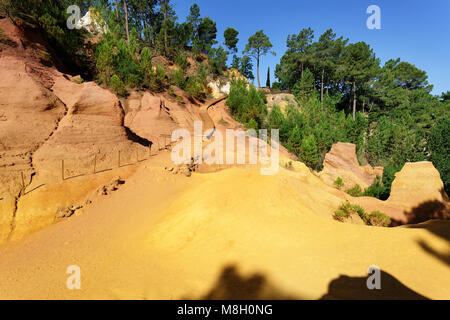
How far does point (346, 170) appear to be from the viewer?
2206 centimetres

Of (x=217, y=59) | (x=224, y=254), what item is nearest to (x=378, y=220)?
(x=224, y=254)

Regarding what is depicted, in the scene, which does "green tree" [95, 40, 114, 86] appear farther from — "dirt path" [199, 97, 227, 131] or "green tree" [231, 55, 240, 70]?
"green tree" [231, 55, 240, 70]

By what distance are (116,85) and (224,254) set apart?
70.0 ft

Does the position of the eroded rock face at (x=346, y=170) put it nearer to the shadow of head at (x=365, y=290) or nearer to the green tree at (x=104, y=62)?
the shadow of head at (x=365, y=290)

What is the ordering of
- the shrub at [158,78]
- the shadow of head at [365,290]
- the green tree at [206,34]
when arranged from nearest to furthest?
the shadow of head at [365,290]
the shrub at [158,78]
the green tree at [206,34]

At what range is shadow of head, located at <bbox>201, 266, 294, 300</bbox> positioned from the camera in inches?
146

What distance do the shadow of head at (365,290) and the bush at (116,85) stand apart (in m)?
23.3

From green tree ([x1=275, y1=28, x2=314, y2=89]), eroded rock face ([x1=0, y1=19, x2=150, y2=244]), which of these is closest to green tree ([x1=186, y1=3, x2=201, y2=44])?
green tree ([x1=275, y1=28, x2=314, y2=89])

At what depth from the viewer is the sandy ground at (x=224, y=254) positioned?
3945 mm

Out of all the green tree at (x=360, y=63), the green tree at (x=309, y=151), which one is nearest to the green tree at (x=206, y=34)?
the green tree at (x=360, y=63)

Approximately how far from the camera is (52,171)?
882 cm
